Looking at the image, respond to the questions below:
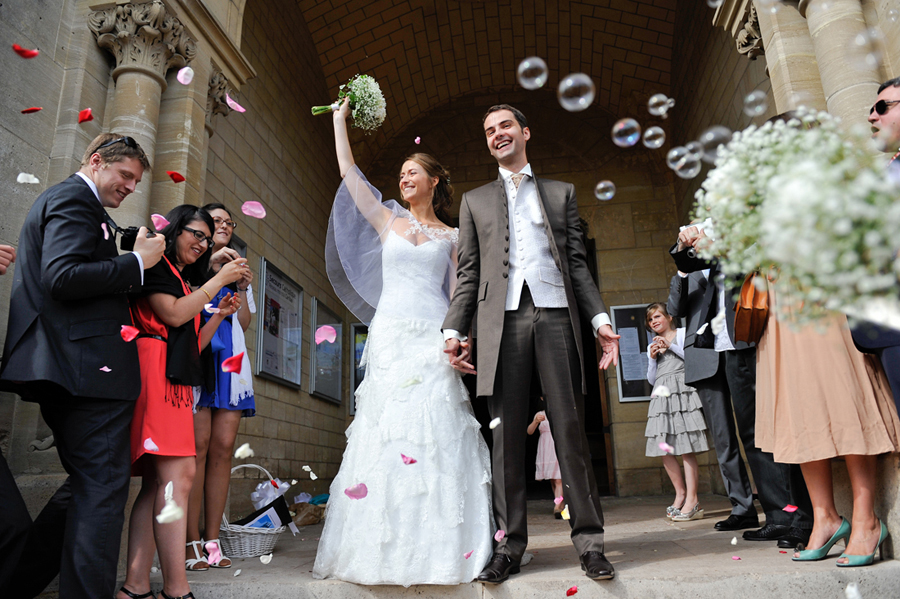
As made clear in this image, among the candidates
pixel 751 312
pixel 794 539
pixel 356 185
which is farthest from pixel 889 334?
pixel 356 185

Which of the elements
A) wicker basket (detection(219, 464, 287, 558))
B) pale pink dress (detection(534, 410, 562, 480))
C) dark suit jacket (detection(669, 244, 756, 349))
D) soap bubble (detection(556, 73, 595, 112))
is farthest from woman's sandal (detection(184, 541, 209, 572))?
pale pink dress (detection(534, 410, 562, 480))

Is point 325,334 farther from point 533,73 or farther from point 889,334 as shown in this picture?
point 889,334

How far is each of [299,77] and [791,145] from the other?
22.3 ft

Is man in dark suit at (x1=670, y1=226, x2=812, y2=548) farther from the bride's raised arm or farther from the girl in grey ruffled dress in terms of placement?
the bride's raised arm

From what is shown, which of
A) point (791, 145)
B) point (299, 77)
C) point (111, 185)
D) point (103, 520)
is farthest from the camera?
point (299, 77)

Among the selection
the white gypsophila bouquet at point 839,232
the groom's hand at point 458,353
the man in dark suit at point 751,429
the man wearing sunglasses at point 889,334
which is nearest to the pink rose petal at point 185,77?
the groom's hand at point 458,353

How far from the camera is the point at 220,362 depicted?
289 centimetres

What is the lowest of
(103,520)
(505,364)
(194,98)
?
(103,520)

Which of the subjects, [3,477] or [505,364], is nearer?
[3,477]

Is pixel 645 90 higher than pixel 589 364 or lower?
higher

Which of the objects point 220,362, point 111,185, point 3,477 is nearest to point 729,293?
point 220,362

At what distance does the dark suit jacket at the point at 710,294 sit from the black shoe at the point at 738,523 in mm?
1006

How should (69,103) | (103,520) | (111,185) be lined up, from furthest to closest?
(69,103) < (111,185) < (103,520)

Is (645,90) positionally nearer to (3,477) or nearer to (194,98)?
(194,98)
